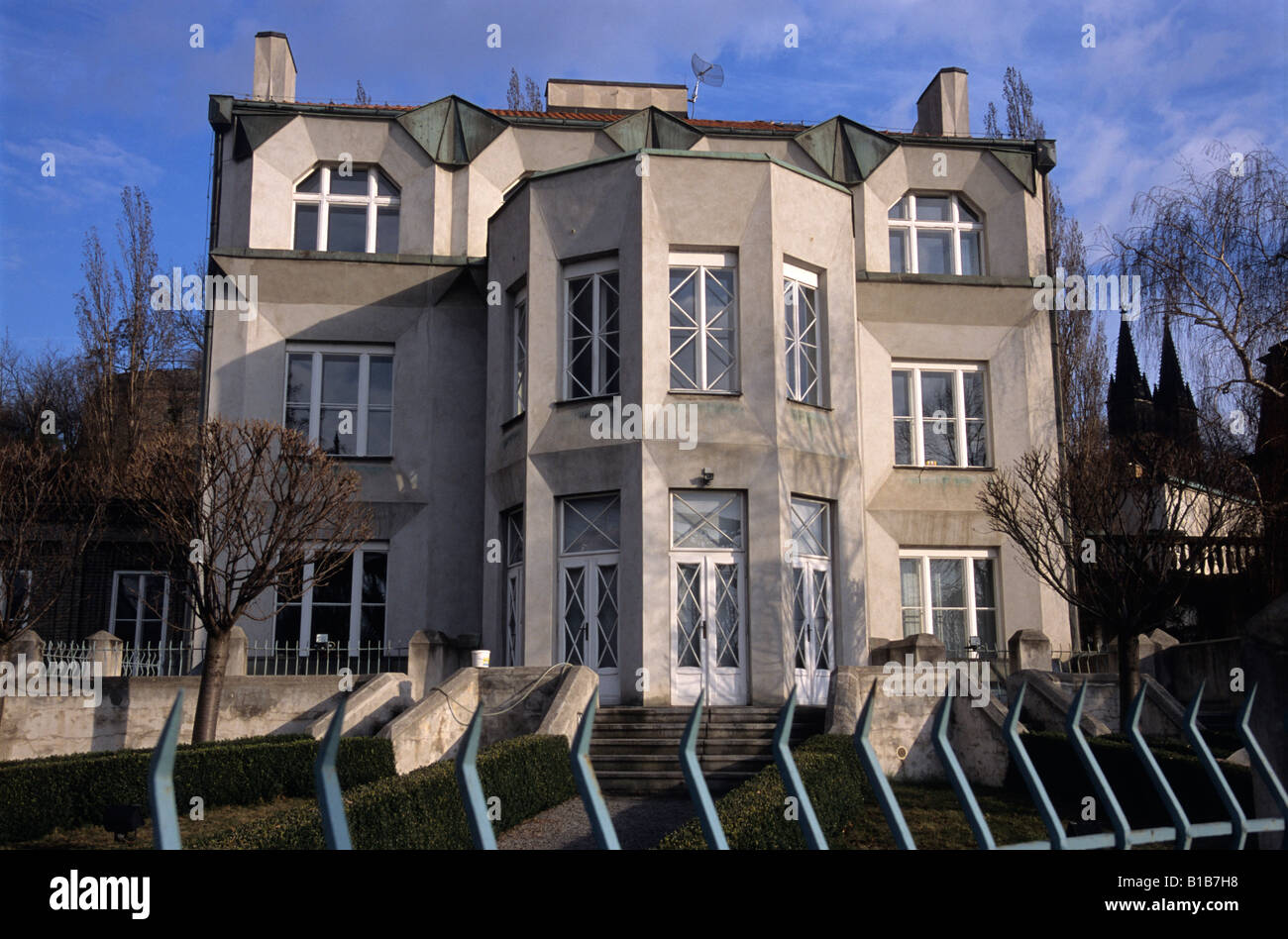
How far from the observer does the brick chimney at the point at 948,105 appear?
25250mm

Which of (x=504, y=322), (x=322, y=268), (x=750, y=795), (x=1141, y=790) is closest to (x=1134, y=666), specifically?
(x=1141, y=790)

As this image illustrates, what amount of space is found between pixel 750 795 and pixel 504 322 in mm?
12856

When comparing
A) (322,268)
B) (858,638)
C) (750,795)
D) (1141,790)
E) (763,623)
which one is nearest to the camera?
(750,795)

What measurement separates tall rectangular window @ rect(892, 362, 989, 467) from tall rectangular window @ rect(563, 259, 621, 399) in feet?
22.8

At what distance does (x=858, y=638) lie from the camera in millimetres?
19078

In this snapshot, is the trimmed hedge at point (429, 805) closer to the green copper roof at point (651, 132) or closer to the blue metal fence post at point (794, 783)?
the blue metal fence post at point (794, 783)

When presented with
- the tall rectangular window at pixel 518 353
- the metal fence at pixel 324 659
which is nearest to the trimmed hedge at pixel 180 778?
the metal fence at pixel 324 659

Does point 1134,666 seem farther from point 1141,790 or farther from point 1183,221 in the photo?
point 1183,221

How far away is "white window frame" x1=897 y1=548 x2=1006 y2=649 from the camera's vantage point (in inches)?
859

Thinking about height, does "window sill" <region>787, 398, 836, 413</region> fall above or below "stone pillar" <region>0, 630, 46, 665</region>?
above

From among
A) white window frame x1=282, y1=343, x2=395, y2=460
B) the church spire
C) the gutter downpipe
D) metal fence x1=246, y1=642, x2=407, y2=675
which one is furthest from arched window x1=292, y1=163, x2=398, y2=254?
the church spire

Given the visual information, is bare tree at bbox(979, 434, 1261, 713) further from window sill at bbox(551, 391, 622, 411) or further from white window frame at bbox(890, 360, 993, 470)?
window sill at bbox(551, 391, 622, 411)

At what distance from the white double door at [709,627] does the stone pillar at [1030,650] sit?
4.54m

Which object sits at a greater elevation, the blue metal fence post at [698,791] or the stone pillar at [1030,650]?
the blue metal fence post at [698,791]
